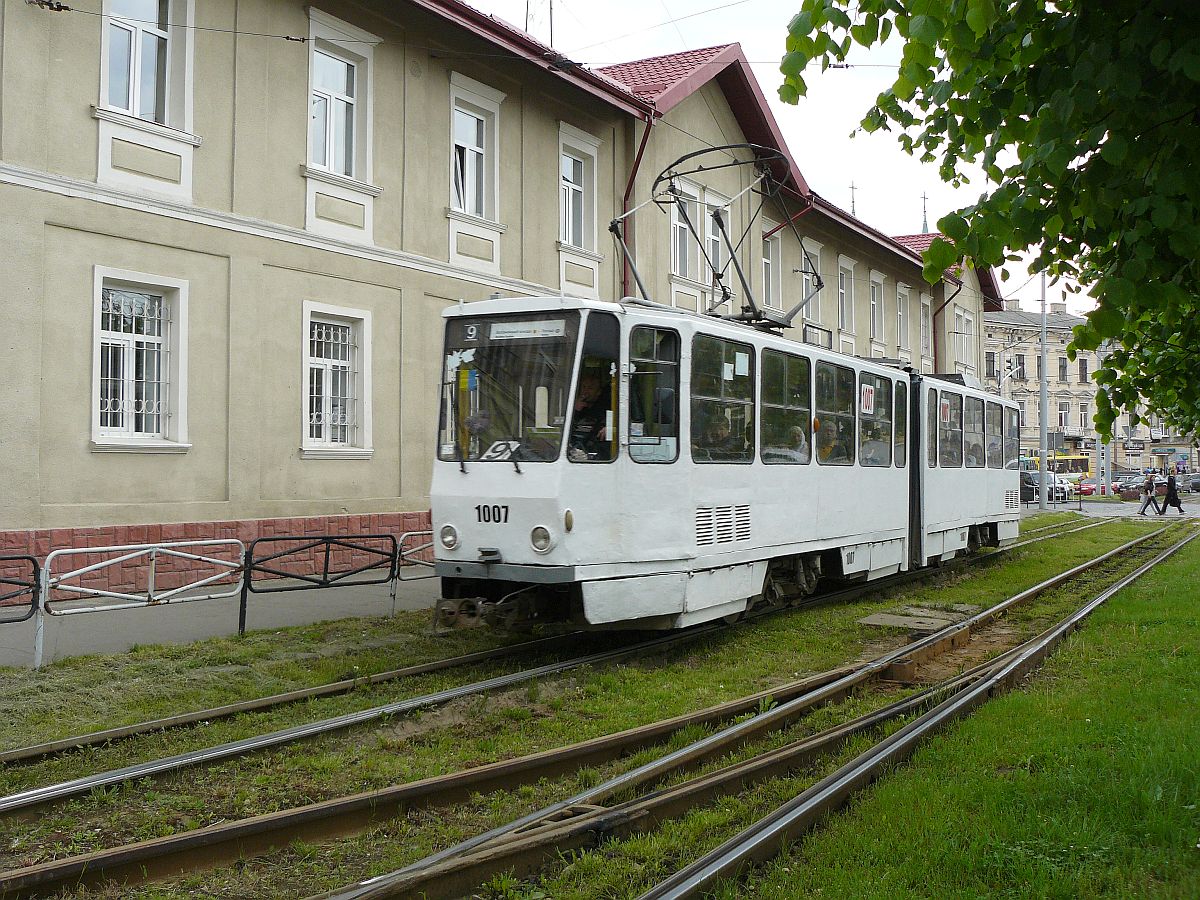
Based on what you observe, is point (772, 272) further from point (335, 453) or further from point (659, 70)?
point (335, 453)

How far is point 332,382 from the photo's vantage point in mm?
15758

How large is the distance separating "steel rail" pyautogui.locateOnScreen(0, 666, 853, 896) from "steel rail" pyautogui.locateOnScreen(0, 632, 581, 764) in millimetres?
1966

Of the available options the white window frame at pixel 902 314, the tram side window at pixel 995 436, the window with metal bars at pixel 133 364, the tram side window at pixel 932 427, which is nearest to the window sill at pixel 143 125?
the window with metal bars at pixel 133 364

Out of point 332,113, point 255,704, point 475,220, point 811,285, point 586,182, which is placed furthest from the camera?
point 811,285

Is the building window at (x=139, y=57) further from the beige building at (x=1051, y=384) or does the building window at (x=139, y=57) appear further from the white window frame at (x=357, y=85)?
the beige building at (x=1051, y=384)

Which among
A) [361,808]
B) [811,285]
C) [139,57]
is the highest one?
[811,285]

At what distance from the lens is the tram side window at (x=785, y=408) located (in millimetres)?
10844

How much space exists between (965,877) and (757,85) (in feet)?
75.8

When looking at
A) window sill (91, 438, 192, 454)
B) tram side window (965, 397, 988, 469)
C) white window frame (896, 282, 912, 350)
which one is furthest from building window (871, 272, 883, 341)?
window sill (91, 438, 192, 454)

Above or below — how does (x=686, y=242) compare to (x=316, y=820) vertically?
above

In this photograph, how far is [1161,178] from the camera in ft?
13.1

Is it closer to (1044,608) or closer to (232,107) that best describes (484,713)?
(1044,608)

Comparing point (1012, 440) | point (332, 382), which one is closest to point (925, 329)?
point (1012, 440)

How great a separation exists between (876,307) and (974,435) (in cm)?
1852
